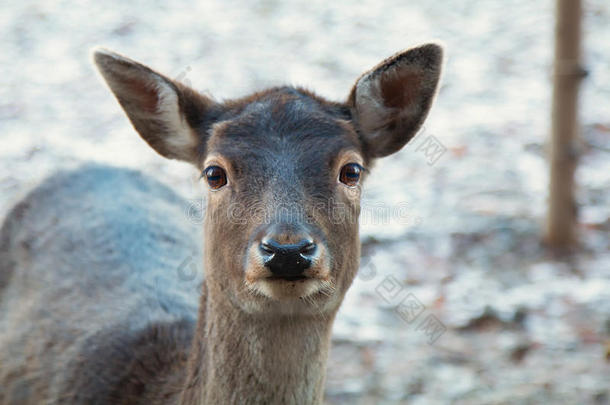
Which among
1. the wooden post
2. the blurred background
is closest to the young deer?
the blurred background

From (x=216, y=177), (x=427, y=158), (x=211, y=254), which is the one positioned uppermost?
(x=427, y=158)

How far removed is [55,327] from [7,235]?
3.44 feet

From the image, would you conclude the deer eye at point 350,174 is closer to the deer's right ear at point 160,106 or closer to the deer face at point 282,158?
the deer face at point 282,158

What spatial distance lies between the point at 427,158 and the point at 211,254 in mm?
5031

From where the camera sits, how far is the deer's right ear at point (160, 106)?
3.70m

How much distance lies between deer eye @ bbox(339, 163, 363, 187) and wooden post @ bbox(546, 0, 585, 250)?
3.54 metres

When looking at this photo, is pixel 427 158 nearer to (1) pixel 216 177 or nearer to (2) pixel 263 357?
(1) pixel 216 177

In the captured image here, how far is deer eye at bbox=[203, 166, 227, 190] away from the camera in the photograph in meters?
3.50

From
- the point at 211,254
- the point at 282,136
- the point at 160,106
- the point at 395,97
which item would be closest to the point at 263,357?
the point at 211,254

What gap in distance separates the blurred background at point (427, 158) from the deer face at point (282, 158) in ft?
1.30

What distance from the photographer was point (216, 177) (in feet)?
11.5

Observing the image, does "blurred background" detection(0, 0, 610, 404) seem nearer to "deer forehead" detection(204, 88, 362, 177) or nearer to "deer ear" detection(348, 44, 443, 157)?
"deer ear" detection(348, 44, 443, 157)

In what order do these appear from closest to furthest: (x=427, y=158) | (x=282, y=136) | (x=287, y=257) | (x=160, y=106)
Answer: (x=287, y=257)
(x=282, y=136)
(x=160, y=106)
(x=427, y=158)

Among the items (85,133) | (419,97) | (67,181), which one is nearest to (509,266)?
(419,97)
